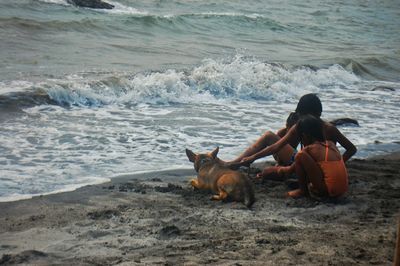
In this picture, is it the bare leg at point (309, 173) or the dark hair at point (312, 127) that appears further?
the dark hair at point (312, 127)

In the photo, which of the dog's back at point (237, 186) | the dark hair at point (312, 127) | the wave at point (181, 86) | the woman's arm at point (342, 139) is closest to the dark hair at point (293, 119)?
the woman's arm at point (342, 139)

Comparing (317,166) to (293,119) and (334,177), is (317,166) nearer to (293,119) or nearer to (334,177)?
(334,177)

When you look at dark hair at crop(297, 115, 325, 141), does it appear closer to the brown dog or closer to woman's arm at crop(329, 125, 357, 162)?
woman's arm at crop(329, 125, 357, 162)

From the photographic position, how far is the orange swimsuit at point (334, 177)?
6207 mm

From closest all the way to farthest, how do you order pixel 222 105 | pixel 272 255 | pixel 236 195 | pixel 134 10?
1. pixel 272 255
2. pixel 236 195
3. pixel 222 105
4. pixel 134 10

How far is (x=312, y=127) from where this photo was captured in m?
6.39

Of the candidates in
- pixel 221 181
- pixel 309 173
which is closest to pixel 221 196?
pixel 221 181

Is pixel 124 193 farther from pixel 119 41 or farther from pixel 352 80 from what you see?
pixel 119 41

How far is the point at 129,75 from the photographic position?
1402 cm

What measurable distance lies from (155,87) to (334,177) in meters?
7.37

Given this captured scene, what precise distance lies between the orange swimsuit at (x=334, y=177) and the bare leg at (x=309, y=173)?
0.05 meters

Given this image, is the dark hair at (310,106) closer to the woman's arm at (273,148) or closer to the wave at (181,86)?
the woman's arm at (273,148)

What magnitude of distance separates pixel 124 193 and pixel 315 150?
200 centimetres

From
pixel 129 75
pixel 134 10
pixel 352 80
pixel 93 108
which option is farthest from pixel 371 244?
pixel 134 10
